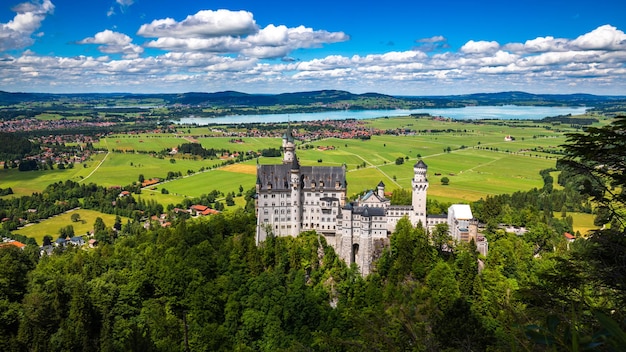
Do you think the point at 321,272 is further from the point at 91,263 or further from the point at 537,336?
→ the point at 537,336

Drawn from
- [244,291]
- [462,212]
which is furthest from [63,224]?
[462,212]

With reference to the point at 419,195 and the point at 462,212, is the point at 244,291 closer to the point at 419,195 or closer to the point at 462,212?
the point at 419,195

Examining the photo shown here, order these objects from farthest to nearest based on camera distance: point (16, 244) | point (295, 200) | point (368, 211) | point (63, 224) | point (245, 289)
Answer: point (63, 224), point (16, 244), point (295, 200), point (368, 211), point (245, 289)

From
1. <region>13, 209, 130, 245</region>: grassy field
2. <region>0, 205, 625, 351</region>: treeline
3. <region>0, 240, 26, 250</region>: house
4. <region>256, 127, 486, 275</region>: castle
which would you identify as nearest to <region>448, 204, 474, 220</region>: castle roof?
<region>256, 127, 486, 275</region>: castle

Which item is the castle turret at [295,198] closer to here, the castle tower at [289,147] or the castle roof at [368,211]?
the castle tower at [289,147]

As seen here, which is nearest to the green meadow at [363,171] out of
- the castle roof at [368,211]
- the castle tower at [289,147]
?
the castle tower at [289,147]

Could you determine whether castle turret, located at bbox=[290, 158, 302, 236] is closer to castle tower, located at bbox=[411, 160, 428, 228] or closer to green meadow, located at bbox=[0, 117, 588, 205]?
castle tower, located at bbox=[411, 160, 428, 228]
